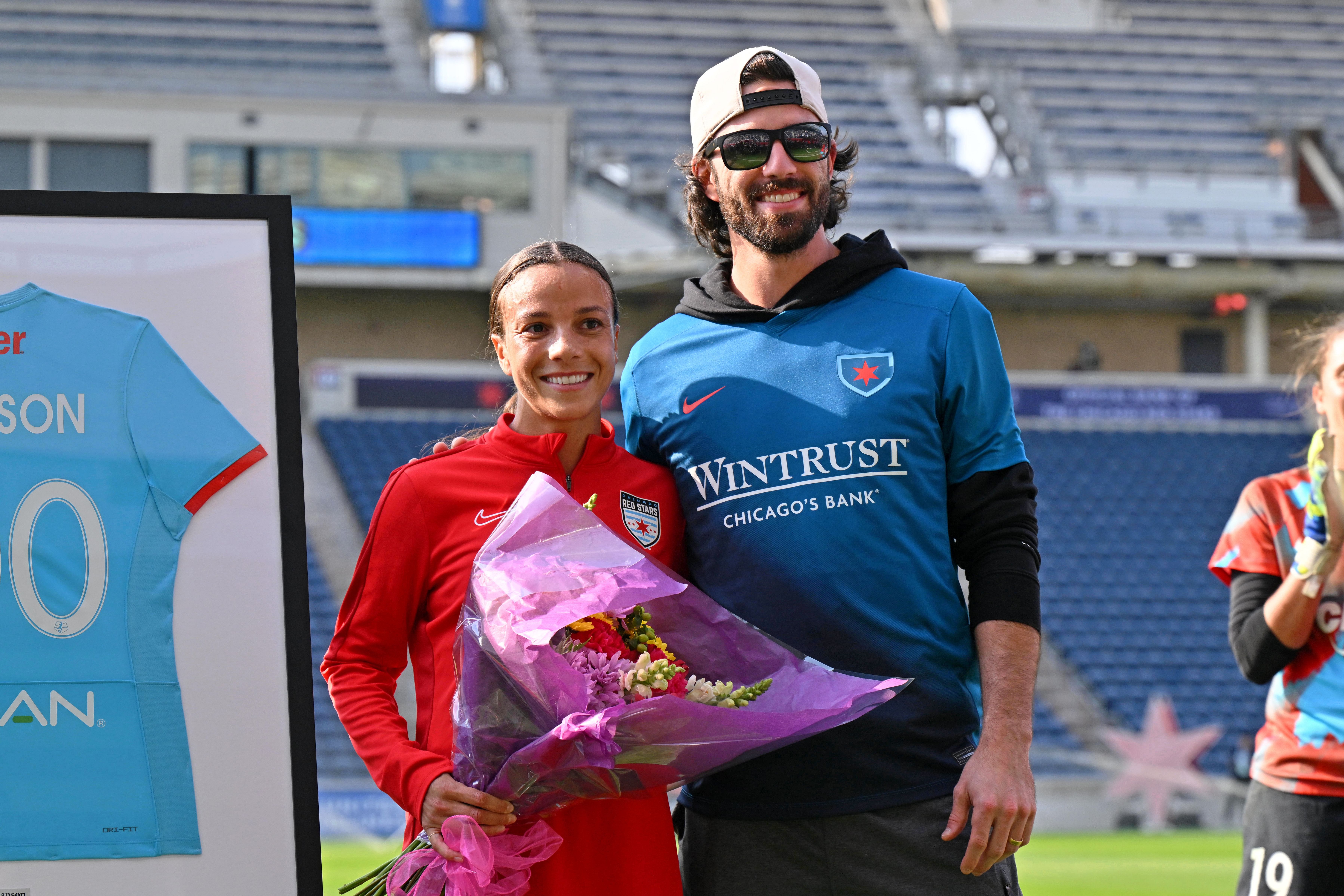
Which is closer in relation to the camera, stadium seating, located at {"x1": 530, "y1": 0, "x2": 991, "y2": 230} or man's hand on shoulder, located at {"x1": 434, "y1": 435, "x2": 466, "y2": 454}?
man's hand on shoulder, located at {"x1": 434, "y1": 435, "x2": 466, "y2": 454}

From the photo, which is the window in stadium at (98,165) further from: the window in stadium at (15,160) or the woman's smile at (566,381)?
the woman's smile at (566,381)

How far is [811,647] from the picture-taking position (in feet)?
8.05

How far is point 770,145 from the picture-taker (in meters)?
2.58

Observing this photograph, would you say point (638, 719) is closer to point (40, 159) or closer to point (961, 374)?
point (961, 374)

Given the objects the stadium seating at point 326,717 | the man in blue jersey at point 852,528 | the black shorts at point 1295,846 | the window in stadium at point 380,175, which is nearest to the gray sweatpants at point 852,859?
the man in blue jersey at point 852,528

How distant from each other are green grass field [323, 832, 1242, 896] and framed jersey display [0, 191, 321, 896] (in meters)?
5.27

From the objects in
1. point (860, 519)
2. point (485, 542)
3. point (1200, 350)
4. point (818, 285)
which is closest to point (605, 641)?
point (485, 542)

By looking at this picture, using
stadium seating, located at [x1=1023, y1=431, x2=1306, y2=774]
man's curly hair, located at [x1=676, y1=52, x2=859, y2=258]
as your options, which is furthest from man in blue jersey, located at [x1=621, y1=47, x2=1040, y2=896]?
stadium seating, located at [x1=1023, y1=431, x2=1306, y2=774]

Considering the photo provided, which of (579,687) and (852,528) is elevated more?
(852,528)

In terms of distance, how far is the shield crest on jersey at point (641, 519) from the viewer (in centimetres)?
249

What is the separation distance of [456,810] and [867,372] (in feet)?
3.37

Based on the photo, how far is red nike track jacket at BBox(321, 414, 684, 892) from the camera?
7.41ft

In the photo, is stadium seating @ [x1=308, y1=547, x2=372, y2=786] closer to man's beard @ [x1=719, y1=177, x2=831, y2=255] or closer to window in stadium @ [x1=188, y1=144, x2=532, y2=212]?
window in stadium @ [x1=188, y1=144, x2=532, y2=212]

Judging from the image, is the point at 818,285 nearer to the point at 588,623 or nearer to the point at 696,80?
the point at 588,623
